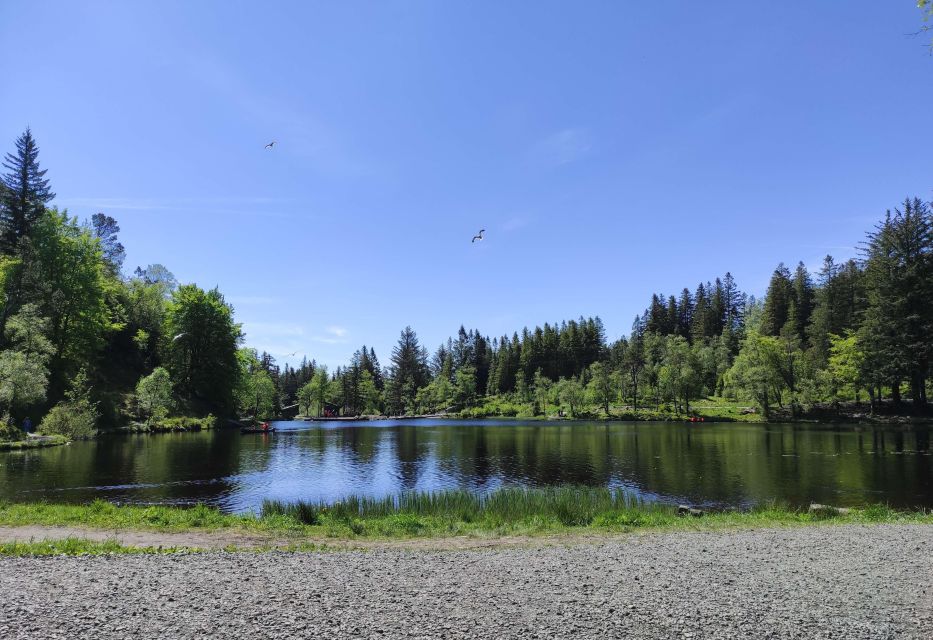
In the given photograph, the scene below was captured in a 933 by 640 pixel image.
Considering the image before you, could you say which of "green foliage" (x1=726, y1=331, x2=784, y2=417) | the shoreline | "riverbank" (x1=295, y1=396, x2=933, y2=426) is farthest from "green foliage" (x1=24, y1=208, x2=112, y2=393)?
"green foliage" (x1=726, y1=331, x2=784, y2=417)

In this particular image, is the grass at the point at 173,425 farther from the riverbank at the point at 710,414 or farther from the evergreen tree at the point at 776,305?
the evergreen tree at the point at 776,305

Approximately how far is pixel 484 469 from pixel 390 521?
20.3m

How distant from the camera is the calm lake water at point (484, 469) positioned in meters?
A: 25.6

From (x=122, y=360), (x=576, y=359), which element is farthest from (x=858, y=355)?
(x=122, y=360)

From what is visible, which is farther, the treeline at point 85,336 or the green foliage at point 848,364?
the green foliage at point 848,364

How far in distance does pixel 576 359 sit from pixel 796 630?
149355mm

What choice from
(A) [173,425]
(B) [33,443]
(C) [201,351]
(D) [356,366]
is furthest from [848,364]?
(D) [356,366]

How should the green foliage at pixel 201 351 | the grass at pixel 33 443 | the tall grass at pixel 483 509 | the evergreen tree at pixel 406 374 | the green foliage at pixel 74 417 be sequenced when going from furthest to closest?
the evergreen tree at pixel 406 374, the green foliage at pixel 201 351, the green foliage at pixel 74 417, the grass at pixel 33 443, the tall grass at pixel 483 509

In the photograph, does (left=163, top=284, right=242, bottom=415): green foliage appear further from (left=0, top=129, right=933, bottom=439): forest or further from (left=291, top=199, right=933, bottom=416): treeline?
(left=291, top=199, right=933, bottom=416): treeline

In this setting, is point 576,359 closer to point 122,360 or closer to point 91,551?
point 122,360

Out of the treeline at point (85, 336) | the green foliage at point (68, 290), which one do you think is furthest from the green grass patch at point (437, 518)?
the green foliage at point (68, 290)

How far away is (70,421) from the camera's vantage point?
2007 inches

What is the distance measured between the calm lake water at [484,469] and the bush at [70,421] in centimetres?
241

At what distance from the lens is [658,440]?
56.5m
